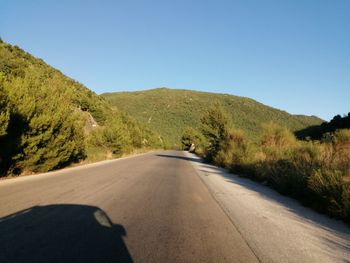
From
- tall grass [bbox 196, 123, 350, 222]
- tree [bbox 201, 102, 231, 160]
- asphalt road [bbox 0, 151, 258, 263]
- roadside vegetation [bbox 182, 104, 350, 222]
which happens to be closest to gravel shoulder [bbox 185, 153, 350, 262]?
asphalt road [bbox 0, 151, 258, 263]

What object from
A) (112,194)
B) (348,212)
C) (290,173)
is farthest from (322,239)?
(290,173)

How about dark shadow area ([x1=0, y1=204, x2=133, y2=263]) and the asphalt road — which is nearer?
dark shadow area ([x1=0, y1=204, x2=133, y2=263])

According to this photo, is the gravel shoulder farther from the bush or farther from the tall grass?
the tall grass

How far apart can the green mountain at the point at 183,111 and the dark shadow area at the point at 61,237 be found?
11064 cm

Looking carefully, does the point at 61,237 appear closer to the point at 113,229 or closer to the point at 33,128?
the point at 113,229

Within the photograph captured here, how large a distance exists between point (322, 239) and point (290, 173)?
705 centimetres

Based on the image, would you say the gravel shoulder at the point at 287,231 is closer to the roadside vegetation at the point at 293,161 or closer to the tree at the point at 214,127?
the roadside vegetation at the point at 293,161

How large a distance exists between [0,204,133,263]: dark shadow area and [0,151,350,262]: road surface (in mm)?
12

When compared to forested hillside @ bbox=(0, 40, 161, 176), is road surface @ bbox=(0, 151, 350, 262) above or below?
below

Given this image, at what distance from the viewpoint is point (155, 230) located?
6.17 m

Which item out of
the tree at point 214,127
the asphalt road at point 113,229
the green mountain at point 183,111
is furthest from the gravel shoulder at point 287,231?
the green mountain at point 183,111

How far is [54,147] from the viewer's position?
18859mm

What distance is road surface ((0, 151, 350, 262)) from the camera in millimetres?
4777

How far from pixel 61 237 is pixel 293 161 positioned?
40.1ft
